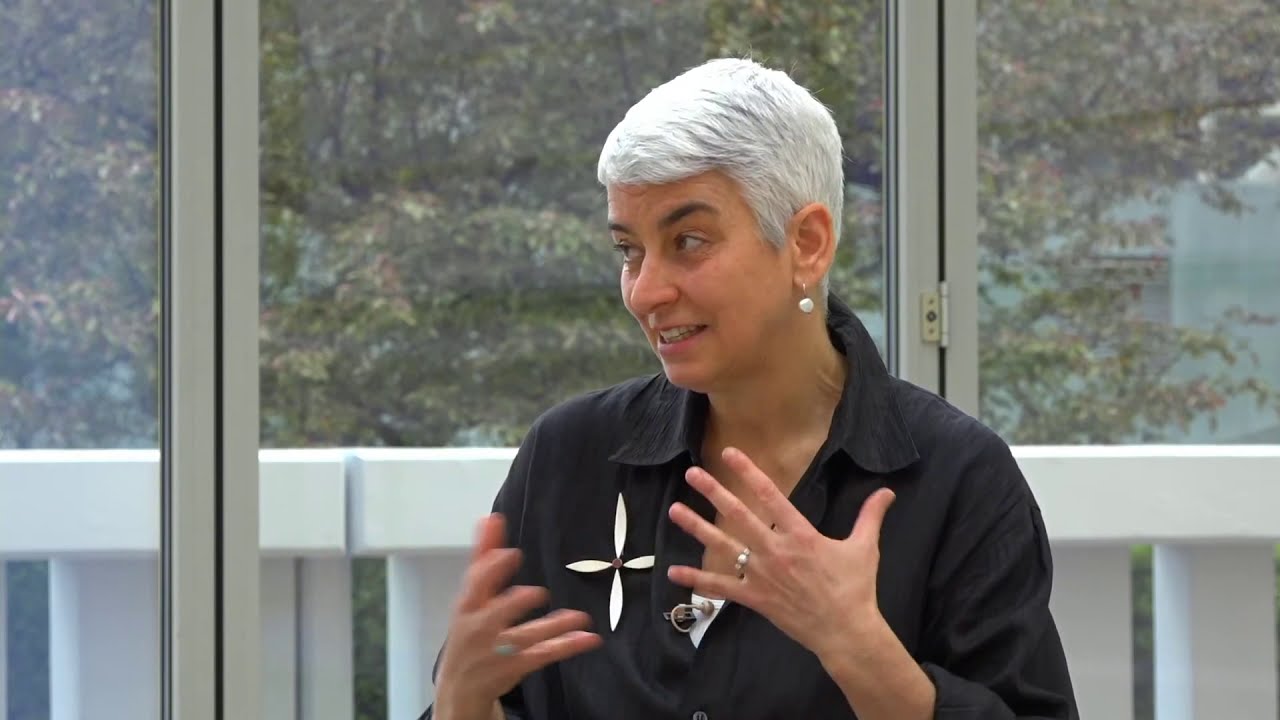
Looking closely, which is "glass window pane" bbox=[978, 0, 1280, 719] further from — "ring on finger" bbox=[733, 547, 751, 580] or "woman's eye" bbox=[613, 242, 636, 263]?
"ring on finger" bbox=[733, 547, 751, 580]

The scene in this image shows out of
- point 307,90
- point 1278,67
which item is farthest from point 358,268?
point 1278,67

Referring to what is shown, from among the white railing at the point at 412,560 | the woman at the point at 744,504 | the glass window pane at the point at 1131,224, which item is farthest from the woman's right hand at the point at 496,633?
the glass window pane at the point at 1131,224

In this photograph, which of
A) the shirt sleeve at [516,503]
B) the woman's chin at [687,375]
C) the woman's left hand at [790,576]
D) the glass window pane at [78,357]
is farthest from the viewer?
the glass window pane at [78,357]


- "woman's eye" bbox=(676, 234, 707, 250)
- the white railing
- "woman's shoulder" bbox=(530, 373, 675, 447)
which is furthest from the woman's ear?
the white railing

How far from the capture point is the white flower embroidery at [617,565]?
5.44 ft

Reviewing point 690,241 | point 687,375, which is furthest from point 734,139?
point 687,375

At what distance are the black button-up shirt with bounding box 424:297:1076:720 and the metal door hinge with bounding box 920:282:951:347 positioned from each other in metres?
0.93

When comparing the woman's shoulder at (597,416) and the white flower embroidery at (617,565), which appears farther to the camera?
the woman's shoulder at (597,416)

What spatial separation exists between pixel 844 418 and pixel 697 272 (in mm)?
246

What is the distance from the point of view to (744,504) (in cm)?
162

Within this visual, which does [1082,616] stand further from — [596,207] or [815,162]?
[815,162]

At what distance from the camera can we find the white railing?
8.52 feet

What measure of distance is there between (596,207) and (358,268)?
0.44 metres

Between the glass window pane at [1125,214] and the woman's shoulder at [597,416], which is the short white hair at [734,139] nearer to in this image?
the woman's shoulder at [597,416]
